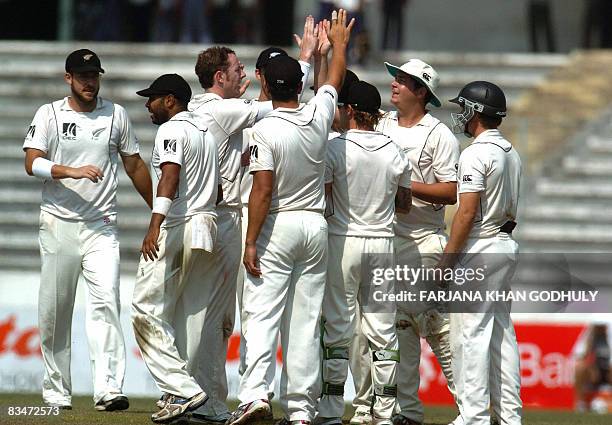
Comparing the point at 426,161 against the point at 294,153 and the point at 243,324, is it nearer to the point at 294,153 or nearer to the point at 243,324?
the point at 294,153

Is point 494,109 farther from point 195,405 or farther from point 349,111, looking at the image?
point 195,405

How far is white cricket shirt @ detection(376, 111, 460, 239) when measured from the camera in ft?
34.2

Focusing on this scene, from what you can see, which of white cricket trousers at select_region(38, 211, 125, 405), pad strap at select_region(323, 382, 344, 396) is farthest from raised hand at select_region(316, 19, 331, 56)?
pad strap at select_region(323, 382, 344, 396)

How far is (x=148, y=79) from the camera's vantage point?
21.5 metres

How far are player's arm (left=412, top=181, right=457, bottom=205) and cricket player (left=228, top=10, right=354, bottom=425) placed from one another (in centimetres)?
117

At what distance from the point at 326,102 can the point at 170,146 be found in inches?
44.5

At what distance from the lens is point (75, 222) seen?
10711mm

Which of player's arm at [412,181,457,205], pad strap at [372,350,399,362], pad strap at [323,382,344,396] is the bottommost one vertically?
pad strap at [323,382,344,396]

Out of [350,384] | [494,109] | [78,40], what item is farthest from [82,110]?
[78,40]

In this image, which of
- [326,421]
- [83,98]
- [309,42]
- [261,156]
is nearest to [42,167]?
[83,98]

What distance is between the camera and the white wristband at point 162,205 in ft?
30.7

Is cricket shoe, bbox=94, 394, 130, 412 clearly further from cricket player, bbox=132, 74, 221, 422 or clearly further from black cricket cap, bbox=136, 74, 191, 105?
black cricket cap, bbox=136, 74, 191, 105

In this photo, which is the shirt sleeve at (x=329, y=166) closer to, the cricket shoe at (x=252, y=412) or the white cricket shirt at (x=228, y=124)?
the white cricket shirt at (x=228, y=124)

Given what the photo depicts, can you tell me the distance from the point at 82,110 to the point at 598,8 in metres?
14.8
